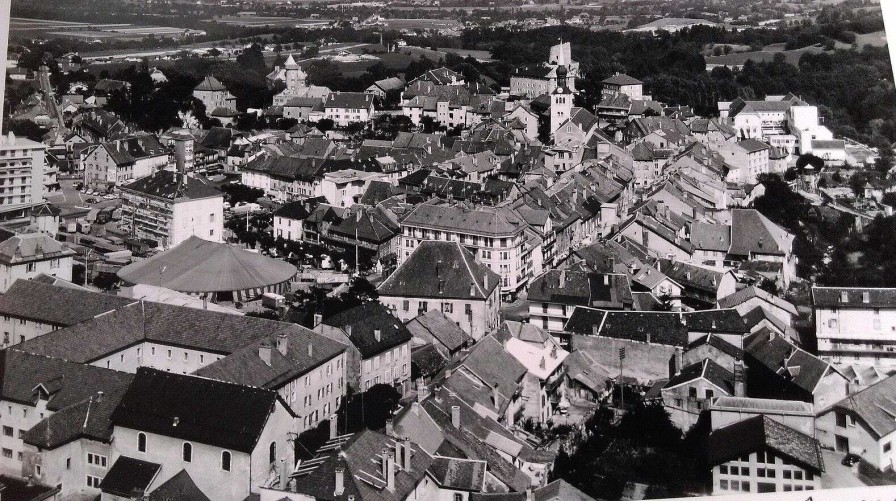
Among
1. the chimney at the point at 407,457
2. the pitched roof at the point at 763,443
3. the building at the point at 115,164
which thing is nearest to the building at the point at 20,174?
the building at the point at 115,164

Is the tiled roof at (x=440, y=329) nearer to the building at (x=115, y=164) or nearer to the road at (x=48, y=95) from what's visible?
the building at (x=115, y=164)

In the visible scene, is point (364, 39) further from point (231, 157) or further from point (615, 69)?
point (231, 157)

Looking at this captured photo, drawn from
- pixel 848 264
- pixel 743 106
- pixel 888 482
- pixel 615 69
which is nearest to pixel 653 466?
pixel 888 482

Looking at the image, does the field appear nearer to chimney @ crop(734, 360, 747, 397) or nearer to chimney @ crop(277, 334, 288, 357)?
chimney @ crop(277, 334, 288, 357)

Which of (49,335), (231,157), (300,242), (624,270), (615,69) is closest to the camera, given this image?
(49,335)

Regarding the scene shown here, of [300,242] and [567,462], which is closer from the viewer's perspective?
[567,462]

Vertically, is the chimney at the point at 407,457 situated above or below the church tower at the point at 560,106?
below

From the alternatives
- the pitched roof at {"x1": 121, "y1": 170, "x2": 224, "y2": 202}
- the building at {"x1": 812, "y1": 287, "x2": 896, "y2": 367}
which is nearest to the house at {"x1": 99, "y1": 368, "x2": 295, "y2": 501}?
the building at {"x1": 812, "y1": 287, "x2": 896, "y2": 367}
